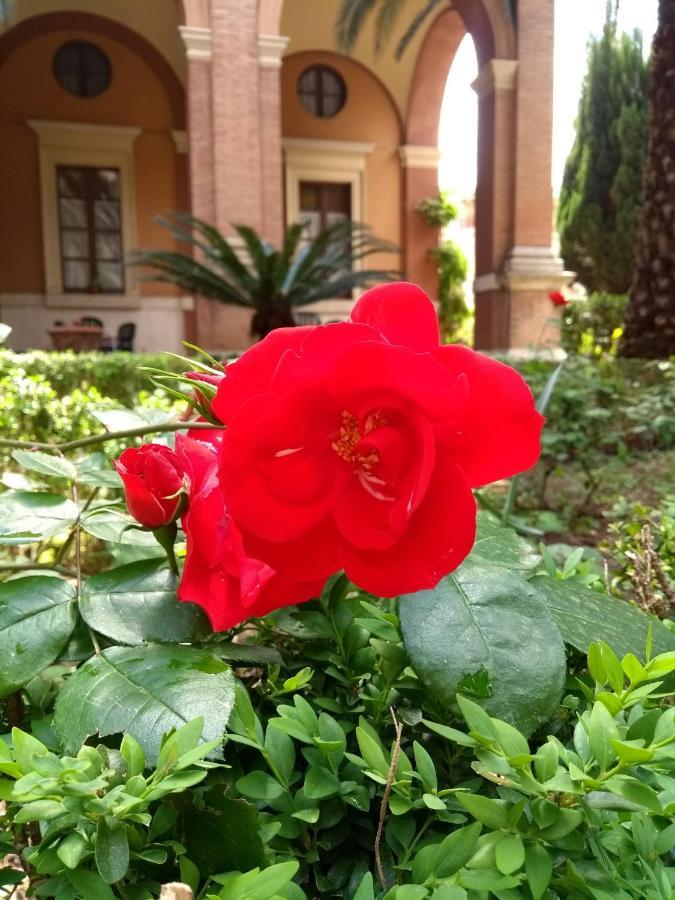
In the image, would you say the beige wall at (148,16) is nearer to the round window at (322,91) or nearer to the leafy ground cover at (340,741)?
the round window at (322,91)

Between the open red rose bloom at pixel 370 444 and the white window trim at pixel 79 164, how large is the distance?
14.0m

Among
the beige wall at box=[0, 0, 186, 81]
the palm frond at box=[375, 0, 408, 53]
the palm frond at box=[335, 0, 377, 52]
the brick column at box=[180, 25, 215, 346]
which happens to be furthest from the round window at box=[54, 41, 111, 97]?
the palm frond at box=[375, 0, 408, 53]

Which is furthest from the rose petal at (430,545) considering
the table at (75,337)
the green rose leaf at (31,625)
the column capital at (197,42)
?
the table at (75,337)

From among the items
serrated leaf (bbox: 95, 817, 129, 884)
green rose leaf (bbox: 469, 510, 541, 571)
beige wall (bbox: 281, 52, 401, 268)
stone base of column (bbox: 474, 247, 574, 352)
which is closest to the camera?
serrated leaf (bbox: 95, 817, 129, 884)

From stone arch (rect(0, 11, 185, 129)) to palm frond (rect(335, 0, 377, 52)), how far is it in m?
4.21

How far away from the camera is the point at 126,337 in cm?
1333

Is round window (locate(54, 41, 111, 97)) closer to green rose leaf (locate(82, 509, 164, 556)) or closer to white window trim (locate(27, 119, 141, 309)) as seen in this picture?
white window trim (locate(27, 119, 141, 309))

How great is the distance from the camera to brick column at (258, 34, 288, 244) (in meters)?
10.3

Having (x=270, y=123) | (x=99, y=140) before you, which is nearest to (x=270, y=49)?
(x=270, y=123)

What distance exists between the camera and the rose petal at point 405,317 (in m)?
0.50

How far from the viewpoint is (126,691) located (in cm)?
51

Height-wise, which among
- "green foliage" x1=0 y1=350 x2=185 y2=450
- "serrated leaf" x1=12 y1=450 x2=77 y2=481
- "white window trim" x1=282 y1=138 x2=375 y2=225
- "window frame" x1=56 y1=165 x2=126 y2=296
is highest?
"white window trim" x1=282 y1=138 x2=375 y2=225

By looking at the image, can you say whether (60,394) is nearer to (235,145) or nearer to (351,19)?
(235,145)

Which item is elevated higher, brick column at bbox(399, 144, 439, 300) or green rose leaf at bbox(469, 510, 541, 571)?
brick column at bbox(399, 144, 439, 300)
